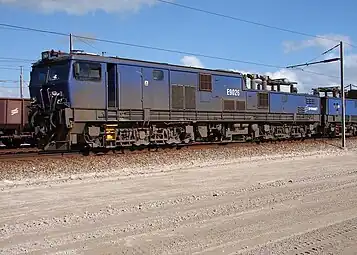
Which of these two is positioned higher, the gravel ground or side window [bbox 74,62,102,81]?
side window [bbox 74,62,102,81]

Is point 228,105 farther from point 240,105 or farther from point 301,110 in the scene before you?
point 301,110

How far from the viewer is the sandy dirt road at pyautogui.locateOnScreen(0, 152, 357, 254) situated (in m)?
6.42

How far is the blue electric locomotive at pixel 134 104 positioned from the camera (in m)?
18.4

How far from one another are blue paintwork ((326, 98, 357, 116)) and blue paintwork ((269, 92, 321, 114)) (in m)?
1.43

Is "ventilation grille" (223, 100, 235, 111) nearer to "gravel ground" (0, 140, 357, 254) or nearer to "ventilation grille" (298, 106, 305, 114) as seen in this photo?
"ventilation grille" (298, 106, 305, 114)

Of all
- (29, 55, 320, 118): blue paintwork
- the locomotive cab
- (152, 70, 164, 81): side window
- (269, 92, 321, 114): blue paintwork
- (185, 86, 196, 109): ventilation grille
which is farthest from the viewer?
(269, 92, 321, 114): blue paintwork

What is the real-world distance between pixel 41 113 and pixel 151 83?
506 cm

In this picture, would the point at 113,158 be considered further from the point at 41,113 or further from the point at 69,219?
the point at 69,219

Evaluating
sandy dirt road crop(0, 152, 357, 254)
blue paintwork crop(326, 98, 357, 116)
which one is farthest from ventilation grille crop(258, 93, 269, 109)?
sandy dirt road crop(0, 152, 357, 254)

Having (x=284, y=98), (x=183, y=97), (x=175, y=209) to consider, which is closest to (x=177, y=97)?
(x=183, y=97)

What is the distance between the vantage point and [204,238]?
6.77 m

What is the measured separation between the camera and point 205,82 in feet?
80.0

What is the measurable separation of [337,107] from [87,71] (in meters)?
25.0

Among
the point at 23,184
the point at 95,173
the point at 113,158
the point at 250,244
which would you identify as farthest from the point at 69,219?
the point at 113,158
